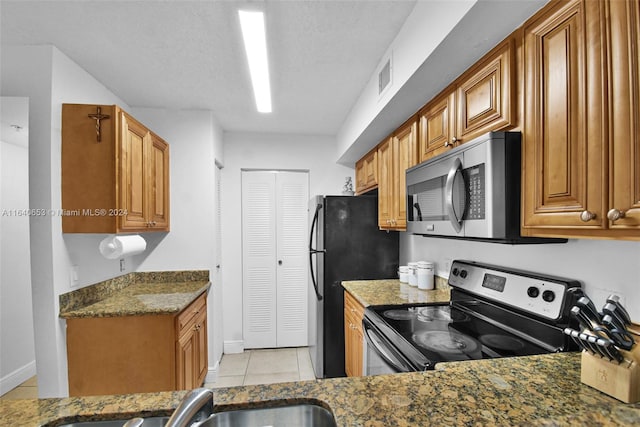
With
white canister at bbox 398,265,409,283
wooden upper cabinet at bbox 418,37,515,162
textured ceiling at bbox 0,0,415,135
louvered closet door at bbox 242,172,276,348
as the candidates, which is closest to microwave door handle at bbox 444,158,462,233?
wooden upper cabinet at bbox 418,37,515,162

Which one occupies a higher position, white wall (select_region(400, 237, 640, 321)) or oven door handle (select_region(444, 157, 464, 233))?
oven door handle (select_region(444, 157, 464, 233))

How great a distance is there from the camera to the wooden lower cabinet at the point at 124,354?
2062 mm

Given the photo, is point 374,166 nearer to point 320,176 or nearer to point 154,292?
point 320,176

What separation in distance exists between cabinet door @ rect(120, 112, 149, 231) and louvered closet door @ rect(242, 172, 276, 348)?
1.48m

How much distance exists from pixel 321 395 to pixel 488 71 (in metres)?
1.44

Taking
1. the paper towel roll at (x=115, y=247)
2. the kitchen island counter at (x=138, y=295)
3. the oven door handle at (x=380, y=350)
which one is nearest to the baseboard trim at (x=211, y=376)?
the kitchen island counter at (x=138, y=295)

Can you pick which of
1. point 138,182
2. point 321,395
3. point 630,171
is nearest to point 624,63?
point 630,171

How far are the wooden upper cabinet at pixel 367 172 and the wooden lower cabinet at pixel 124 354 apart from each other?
A: 6.81 ft

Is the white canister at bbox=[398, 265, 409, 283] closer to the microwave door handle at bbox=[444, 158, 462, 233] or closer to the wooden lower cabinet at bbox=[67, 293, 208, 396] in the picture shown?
the microwave door handle at bbox=[444, 158, 462, 233]

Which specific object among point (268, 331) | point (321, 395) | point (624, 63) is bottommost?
point (268, 331)

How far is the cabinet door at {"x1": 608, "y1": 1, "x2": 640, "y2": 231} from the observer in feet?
2.70

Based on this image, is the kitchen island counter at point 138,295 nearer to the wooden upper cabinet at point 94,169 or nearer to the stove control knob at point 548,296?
the wooden upper cabinet at point 94,169

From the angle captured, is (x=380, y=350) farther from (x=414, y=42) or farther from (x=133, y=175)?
(x=133, y=175)

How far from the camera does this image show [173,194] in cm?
315
